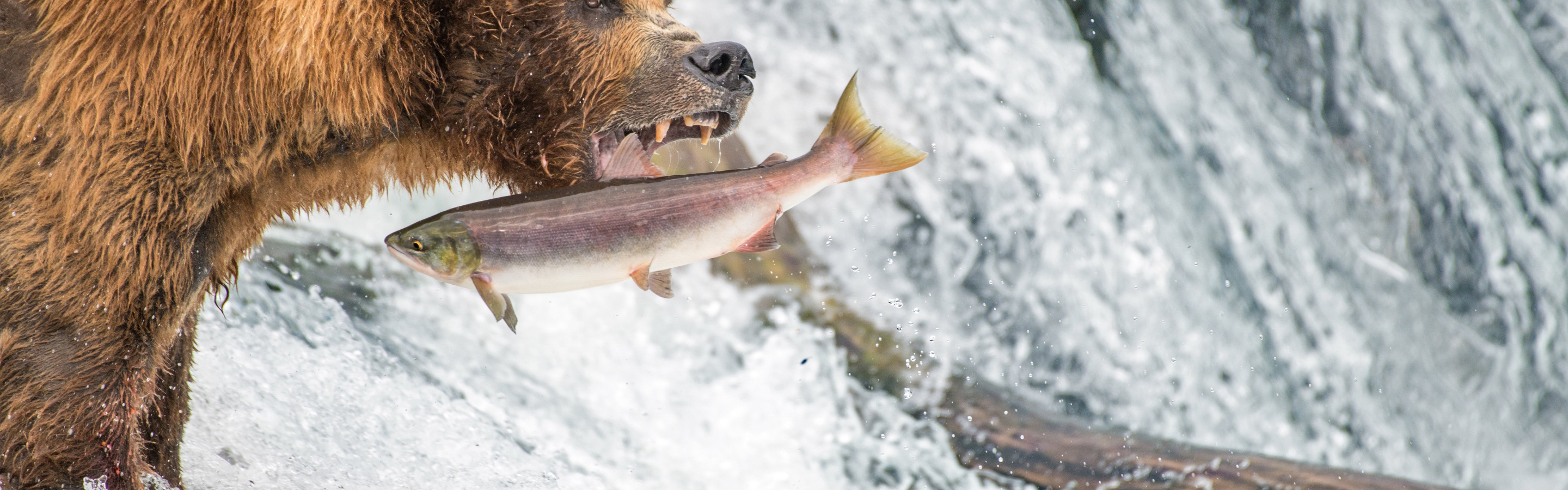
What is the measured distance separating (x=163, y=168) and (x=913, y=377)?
3.48 m

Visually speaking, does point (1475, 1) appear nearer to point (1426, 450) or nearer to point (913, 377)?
point (1426, 450)

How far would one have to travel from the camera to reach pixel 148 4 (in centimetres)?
225

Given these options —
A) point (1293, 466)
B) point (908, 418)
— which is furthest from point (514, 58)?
point (1293, 466)

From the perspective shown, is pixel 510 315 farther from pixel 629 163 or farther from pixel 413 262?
Result: pixel 629 163

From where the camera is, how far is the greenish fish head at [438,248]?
81.9 inches

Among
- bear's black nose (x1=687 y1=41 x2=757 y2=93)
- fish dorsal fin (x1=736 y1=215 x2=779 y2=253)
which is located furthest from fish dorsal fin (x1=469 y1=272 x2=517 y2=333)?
bear's black nose (x1=687 y1=41 x2=757 y2=93)

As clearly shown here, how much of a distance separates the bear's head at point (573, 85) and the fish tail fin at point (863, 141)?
1.60ft

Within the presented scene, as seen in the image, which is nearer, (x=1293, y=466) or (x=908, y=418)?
(x=1293, y=466)

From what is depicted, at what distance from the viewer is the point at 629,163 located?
2.42m

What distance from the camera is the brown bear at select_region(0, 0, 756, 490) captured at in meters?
2.24

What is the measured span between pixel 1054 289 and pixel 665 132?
319cm

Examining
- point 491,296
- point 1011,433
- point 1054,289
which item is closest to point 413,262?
point 491,296

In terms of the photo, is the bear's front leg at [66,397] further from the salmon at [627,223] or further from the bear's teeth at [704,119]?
the bear's teeth at [704,119]

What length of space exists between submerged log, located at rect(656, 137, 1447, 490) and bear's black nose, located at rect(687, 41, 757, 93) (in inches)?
46.0
